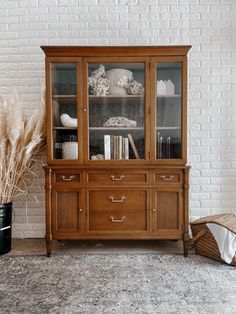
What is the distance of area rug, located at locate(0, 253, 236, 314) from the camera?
6.28ft

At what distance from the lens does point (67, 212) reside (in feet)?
9.03

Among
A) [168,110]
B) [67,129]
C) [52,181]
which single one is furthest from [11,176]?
[168,110]

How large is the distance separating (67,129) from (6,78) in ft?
3.40

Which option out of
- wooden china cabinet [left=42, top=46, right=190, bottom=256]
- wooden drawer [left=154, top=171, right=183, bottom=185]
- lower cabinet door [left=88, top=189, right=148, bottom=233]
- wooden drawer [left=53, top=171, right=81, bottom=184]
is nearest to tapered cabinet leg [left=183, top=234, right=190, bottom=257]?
wooden china cabinet [left=42, top=46, right=190, bottom=256]

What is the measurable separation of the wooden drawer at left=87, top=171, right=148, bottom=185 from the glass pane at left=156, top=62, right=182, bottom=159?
24 centimetres

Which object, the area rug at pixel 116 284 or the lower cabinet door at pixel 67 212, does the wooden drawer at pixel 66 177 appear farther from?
the area rug at pixel 116 284

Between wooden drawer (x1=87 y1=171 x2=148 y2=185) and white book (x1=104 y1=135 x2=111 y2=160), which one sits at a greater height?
white book (x1=104 y1=135 x2=111 y2=160)

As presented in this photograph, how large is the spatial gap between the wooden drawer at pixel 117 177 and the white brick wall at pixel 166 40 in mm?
802

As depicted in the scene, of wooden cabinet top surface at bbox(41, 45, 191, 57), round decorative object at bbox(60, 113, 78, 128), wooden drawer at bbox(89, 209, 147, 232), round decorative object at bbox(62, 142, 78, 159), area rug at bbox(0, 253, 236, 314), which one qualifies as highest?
wooden cabinet top surface at bbox(41, 45, 191, 57)

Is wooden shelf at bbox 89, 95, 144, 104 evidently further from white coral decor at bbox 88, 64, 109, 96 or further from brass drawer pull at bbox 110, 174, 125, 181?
brass drawer pull at bbox 110, 174, 125, 181

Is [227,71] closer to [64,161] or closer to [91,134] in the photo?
[91,134]

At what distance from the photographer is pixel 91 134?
2793 millimetres

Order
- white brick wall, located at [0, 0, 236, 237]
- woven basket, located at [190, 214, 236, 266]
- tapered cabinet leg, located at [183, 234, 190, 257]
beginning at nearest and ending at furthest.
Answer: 1. woven basket, located at [190, 214, 236, 266]
2. tapered cabinet leg, located at [183, 234, 190, 257]
3. white brick wall, located at [0, 0, 236, 237]

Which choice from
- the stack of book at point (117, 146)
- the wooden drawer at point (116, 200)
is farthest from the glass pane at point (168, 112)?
the wooden drawer at point (116, 200)
